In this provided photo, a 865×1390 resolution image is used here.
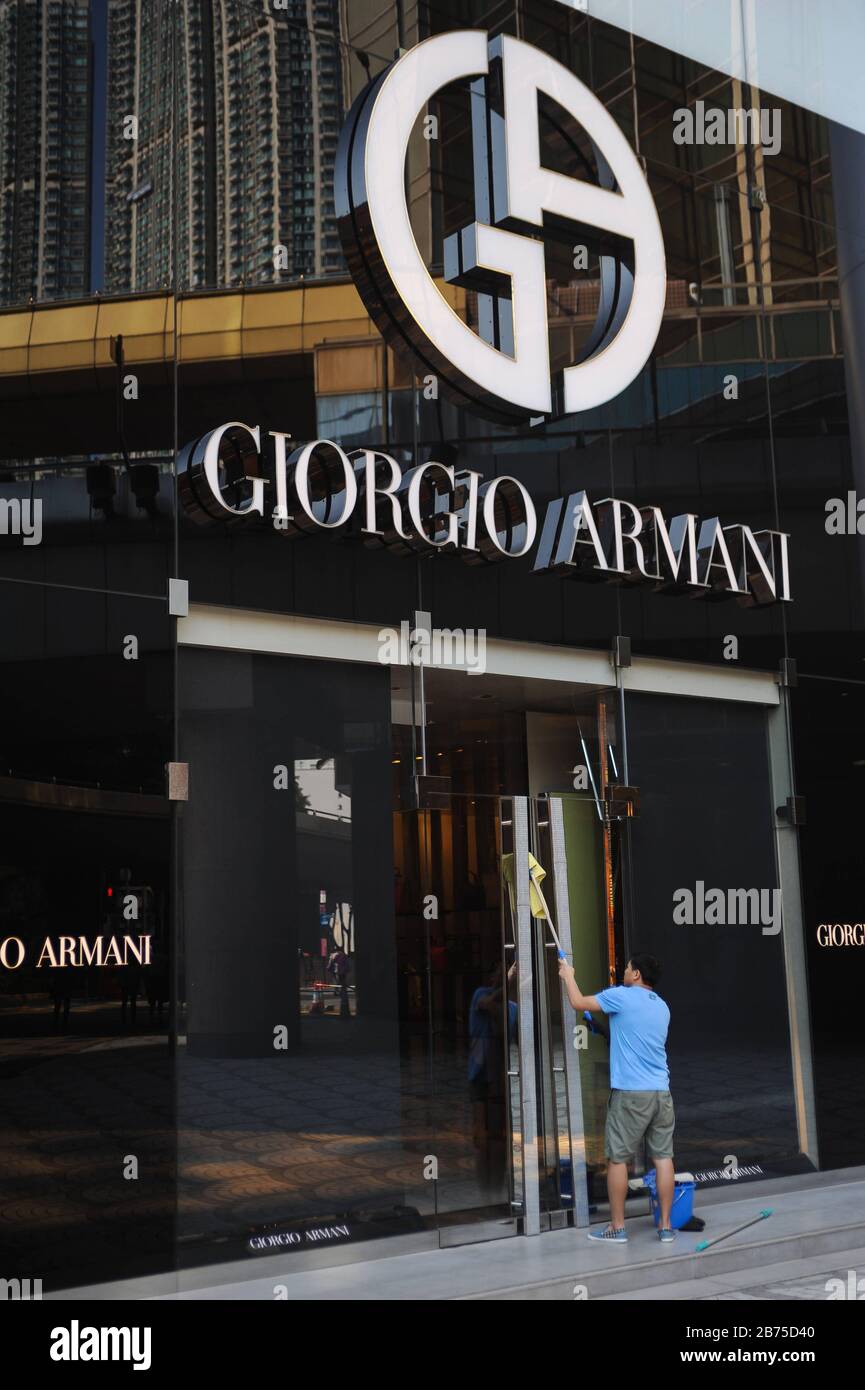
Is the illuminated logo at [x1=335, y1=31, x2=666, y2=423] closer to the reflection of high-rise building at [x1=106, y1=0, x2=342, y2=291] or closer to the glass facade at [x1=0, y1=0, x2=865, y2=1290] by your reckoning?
the glass facade at [x1=0, y1=0, x2=865, y2=1290]

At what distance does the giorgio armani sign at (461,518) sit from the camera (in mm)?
7617

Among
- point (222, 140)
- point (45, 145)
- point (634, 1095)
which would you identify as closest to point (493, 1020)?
point (634, 1095)

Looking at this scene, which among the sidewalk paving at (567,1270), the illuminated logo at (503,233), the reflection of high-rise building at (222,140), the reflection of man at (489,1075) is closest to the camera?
the sidewalk paving at (567,1270)

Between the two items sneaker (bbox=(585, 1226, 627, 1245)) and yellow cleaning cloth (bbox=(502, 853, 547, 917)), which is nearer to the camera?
sneaker (bbox=(585, 1226, 627, 1245))

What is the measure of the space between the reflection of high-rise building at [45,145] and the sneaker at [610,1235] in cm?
578

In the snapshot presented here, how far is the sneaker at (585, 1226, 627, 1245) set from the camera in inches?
298

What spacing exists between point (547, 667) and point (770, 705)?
2099 mm

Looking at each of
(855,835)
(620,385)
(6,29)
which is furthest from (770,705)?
(6,29)

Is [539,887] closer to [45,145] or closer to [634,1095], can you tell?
[634,1095]

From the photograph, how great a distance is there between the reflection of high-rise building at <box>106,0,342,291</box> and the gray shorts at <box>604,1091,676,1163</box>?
5.08 m

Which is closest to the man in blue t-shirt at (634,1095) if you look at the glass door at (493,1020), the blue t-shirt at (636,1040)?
the blue t-shirt at (636,1040)

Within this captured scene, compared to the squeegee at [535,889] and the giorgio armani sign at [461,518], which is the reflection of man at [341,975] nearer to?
the squeegee at [535,889]

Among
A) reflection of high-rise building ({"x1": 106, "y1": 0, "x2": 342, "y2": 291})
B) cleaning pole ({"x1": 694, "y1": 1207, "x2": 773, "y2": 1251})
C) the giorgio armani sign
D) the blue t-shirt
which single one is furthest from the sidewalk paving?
reflection of high-rise building ({"x1": 106, "y1": 0, "x2": 342, "y2": 291})

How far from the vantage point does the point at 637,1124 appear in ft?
25.2
